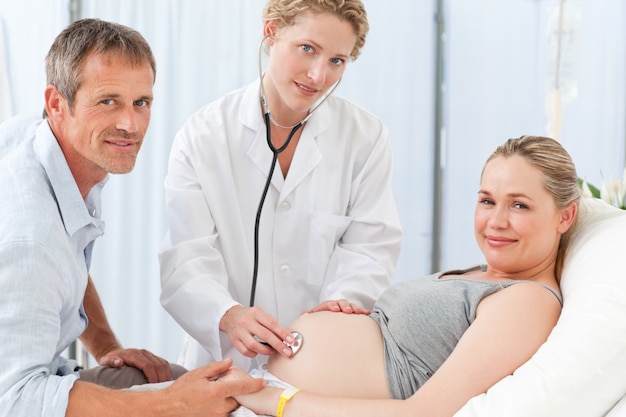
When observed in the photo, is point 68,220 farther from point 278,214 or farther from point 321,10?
point 321,10

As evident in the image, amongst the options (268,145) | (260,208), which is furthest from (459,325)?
(268,145)

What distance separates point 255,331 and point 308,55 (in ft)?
2.28

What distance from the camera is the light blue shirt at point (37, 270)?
4.19 ft

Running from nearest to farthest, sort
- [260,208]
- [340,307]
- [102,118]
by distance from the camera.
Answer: [102,118], [340,307], [260,208]

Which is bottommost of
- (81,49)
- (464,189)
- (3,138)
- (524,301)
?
(464,189)

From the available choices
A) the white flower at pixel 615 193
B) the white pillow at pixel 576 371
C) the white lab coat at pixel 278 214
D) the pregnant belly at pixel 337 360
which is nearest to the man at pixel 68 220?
the pregnant belly at pixel 337 360

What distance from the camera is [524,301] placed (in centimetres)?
139

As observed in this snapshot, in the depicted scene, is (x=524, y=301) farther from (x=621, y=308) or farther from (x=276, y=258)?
(x=276, y=258)

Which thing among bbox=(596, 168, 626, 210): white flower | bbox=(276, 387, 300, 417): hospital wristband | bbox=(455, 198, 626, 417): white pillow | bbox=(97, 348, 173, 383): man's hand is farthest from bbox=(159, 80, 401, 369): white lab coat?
bbox=(455, 198, 626, 417): white pillow

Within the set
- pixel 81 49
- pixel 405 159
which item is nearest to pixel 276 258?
pixel 81 49

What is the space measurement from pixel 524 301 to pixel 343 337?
0.38 metres

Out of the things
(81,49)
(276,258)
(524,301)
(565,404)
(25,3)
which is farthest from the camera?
(25,3)

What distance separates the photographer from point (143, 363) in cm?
183

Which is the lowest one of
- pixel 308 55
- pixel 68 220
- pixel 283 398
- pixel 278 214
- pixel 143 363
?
pixel 143 363
